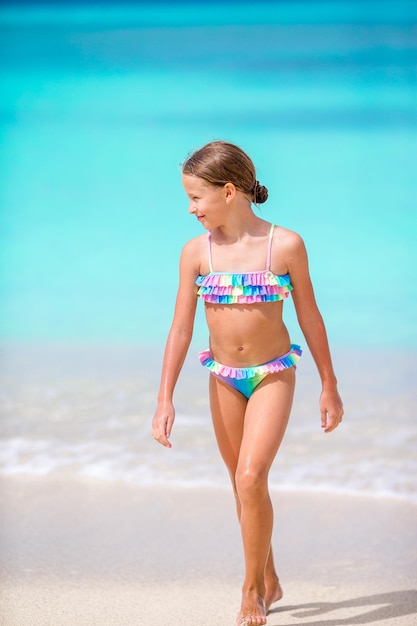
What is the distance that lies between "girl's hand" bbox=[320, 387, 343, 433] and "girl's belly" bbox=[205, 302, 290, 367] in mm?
188

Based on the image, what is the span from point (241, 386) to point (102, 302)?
4659 mm

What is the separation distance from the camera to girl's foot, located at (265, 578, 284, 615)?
2990mm

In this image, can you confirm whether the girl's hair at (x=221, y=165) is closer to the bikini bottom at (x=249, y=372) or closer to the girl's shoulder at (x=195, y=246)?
the girl's shoulder at (x=195, y=246)

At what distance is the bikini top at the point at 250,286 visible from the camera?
9.18 ft

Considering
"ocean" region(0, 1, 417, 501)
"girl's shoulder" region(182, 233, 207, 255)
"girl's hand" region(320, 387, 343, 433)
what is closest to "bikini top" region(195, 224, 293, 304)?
"girl's shoulder" region(182, 233, 207, 255)

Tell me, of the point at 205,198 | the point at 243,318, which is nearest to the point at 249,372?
the point at 243,318

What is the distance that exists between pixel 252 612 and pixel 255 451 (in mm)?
448

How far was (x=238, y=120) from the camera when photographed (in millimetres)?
7262

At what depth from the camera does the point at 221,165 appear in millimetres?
2781

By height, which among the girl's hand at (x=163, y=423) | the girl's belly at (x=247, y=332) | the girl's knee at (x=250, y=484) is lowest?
the girl's knee at (x=250, y=484)

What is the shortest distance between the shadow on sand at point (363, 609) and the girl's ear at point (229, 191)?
129 centimetres

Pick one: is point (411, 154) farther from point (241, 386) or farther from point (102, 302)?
point (241, 386)

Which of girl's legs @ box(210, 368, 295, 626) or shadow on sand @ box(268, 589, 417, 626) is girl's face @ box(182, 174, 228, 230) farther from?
shadow on sand @ box(268, 589, 417, 626)

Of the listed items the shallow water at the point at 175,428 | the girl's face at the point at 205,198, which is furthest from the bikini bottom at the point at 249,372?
the shallow water at the point at 175,428
